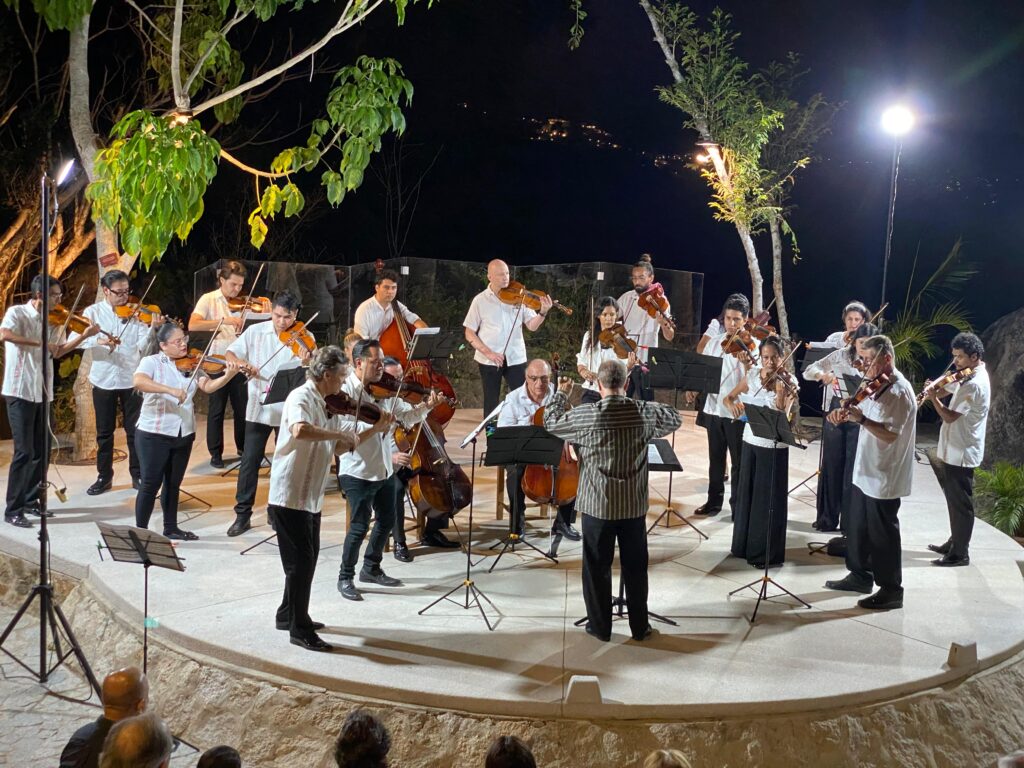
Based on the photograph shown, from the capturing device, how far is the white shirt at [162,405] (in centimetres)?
657

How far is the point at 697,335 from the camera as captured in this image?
13.3 meters

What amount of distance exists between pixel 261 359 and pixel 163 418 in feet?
3.32

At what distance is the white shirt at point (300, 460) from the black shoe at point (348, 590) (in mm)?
1060

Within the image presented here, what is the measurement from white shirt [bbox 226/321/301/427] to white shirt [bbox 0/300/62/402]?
1.43 metres

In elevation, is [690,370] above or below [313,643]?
above

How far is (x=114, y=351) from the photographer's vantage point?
7.96m

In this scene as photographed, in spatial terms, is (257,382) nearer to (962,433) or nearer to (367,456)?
(367,456)

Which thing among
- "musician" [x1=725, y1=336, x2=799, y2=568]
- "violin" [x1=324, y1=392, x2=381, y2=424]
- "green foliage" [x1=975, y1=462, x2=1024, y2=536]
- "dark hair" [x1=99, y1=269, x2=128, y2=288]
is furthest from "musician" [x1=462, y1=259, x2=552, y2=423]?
"green foliage" [x1=975, y1=462, x2=1024, y2=536]

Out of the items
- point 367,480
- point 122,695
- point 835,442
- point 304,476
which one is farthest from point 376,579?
point 835,442

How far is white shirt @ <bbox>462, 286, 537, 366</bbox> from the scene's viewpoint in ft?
28.0

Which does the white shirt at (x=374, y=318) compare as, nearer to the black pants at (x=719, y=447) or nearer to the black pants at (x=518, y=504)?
the black pants at (x=518, y=504)

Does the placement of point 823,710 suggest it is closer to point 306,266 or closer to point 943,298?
point 306,266

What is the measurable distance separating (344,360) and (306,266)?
6.87 m

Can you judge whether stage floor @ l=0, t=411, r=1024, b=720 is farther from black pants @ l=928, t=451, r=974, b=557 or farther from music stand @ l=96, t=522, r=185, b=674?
music stand @ l=96, t=522, r=185, b=674
